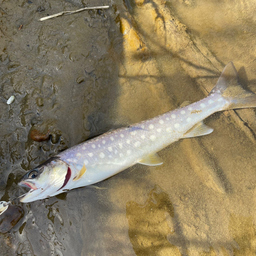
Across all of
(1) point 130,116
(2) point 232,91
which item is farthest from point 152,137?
(2) point 232,91

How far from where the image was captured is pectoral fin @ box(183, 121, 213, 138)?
3.17 m

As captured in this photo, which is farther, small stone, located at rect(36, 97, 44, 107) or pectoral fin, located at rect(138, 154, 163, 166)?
small stone, located at rect(36, 97, 44, 107)

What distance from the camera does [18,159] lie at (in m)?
3.26

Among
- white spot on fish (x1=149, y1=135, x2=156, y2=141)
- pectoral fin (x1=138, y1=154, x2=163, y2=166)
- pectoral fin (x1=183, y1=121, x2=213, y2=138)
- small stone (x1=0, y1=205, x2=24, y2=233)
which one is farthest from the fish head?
pectoral fin (x1=183, y1=121, x2=213, y2=138)

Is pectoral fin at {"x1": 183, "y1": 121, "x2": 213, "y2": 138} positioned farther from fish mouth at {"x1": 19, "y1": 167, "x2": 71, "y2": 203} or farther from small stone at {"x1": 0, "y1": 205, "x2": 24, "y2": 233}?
small stone at {"x1": 0, "y1": 205, "x2": 24, "y2": 233}

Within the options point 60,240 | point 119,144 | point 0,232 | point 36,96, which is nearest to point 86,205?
point 60,240

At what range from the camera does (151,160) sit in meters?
3.13

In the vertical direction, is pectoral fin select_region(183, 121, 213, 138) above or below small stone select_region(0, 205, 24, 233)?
above

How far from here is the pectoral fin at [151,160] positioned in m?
3.11

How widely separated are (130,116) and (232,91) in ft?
6.29

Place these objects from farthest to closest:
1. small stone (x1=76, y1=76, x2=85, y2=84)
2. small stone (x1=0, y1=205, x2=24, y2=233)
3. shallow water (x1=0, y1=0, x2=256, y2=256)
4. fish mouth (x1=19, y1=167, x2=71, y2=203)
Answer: small stone (x1=76, y1=76, x2=85, y2=84) → shallow water (x1=0, y1=0, x2=256, y2=256) → small stone (x1=0, y1=205, x2=24, y2=233) → fish mouth (x1=19, y1=167, x2=71, y2=203)

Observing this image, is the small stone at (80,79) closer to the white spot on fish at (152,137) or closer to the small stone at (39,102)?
the small stone at (39,102)

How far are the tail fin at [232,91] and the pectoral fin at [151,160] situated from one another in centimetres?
156

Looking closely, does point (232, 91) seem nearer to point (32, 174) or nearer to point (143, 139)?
point (143, 139)
